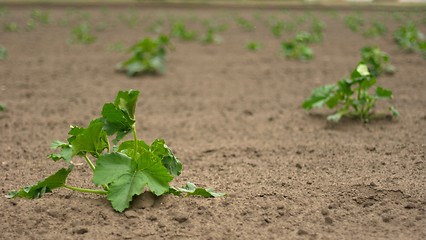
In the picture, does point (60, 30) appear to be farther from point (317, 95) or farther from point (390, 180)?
point (390, 180)

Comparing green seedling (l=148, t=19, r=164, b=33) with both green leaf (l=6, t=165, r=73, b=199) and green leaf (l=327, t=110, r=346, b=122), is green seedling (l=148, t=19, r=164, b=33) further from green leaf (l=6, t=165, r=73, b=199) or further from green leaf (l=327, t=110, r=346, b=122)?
green leaf (l=6, t=165, r=73, b=199)

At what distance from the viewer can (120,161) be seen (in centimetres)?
248

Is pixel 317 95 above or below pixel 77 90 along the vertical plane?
above

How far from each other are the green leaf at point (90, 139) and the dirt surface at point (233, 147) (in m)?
0.25

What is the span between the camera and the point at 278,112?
15.9ft

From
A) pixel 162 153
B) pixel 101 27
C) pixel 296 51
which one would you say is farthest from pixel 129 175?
pixel 101 27

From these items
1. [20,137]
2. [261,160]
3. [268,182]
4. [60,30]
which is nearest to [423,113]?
[261,160]

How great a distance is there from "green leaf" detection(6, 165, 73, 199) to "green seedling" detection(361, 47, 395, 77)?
8.13ft

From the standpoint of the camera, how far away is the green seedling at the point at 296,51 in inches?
296

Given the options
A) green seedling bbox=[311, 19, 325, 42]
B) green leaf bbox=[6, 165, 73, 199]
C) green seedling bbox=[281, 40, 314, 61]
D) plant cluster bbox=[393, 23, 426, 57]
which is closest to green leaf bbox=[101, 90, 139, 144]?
green leaf bbox=[6, 165, 73, 199]

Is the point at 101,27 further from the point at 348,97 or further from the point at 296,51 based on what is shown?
the point at 348,97

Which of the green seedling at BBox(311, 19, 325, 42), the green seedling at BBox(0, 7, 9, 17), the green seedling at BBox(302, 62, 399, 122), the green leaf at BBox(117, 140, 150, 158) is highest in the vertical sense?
the green leaf at BBox(117, 140, 150, 158)

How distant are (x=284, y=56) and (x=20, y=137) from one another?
15.5 feet

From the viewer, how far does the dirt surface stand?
2.44 meters
